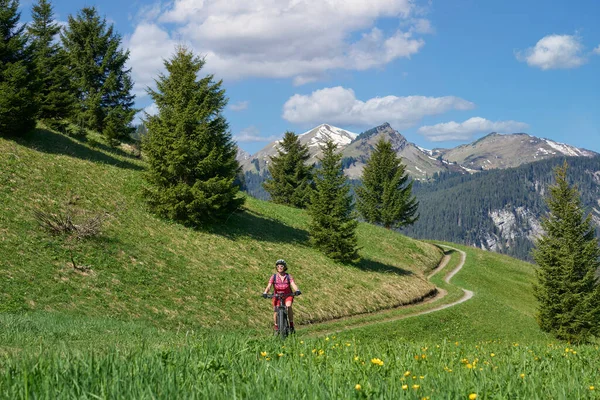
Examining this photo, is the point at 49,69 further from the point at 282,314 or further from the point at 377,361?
the point at 377,361

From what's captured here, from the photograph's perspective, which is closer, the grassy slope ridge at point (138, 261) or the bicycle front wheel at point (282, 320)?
the bicycle front wheel at point (282, 320)

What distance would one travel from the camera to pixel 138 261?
2309cm

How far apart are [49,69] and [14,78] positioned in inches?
486

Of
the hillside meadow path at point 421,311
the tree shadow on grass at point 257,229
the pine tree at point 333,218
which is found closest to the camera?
the hillside meadow path at point 421,311

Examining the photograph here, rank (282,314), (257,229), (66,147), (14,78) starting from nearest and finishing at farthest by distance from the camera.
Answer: (282,314)
(14,78)
(66,147)
(257,229)

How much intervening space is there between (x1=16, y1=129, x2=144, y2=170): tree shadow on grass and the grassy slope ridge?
0.13 metres

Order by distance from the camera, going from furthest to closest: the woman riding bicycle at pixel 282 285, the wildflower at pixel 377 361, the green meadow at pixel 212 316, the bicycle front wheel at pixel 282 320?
1. the woman riding bicycle at pixel 282 285
2. the bicycle front wheel at pixel 282 320
3. the wildflower at pixel 377 361
4. the green meadow at pixel 212 316

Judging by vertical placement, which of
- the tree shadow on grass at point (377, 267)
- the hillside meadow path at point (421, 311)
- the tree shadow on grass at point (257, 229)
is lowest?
the hillside meadow path at point (421, 311)

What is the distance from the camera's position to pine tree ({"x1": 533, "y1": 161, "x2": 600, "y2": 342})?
31.0 meters

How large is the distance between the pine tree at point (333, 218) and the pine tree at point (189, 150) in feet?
22.3

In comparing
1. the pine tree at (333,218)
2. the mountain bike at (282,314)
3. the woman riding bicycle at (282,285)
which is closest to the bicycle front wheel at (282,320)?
the mountain bike at (282,314)

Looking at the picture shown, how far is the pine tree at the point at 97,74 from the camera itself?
40281 mm


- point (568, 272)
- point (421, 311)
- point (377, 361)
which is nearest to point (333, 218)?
point (421, 311)

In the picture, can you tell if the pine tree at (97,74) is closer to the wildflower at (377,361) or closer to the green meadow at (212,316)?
the green meadow at (212,316)
